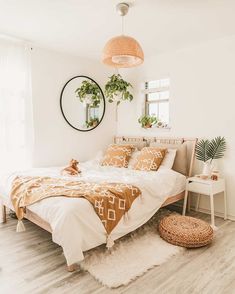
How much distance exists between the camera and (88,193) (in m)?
2.29

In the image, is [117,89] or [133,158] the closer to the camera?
[133,158]

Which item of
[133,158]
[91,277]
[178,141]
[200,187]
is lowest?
[91,277]

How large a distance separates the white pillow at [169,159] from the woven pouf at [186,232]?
95 cm

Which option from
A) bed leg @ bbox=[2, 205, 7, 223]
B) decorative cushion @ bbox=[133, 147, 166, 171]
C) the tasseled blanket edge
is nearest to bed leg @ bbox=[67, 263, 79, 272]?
the tasseled blanket edge

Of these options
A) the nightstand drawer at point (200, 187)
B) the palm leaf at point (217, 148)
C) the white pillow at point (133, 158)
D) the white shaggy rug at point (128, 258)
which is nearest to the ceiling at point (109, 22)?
the palm leaf at point (217, 148)

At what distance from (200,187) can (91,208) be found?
1.63 metres

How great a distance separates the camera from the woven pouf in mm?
2441

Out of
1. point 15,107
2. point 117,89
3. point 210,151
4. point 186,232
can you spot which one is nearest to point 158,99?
point 117,89

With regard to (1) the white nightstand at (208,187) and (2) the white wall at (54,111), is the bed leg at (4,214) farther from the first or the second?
(1) the white nightstand at (208,187)

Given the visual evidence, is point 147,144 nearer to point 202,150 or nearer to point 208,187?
point 202,150

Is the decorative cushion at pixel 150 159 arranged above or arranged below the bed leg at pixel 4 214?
above

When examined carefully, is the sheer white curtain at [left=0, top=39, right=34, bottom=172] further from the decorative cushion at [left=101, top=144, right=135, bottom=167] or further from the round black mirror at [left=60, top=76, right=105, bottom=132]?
the decorative cushion at [left=101, top=144, right=135, bottom=167]

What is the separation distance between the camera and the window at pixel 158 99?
4.08m

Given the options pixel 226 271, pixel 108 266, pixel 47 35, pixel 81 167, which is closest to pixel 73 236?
pixel 108 266
